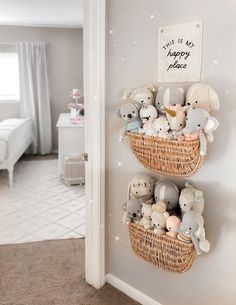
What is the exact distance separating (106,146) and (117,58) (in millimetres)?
524

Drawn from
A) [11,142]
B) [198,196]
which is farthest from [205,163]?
[11,142]

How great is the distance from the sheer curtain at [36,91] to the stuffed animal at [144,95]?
433cm

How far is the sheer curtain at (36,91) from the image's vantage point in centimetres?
551

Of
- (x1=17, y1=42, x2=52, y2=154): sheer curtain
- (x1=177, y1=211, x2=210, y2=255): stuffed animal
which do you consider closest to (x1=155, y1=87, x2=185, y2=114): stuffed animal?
(x1=177, y1=211, x2=210, y2=255): stuffed animal

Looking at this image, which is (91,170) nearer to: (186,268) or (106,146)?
(106,146)

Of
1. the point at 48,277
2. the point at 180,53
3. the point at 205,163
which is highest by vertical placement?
the point at 180,53

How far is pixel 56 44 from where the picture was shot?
222 inches

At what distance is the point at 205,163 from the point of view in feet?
4.87

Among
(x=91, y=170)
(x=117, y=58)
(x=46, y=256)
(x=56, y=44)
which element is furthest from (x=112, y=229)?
(x=56, y=44)

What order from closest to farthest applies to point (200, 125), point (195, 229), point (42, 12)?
point (200, 125)
point (195, 229)
point (42, 12)

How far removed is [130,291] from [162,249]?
0.63 metres

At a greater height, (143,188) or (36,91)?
(36,91)

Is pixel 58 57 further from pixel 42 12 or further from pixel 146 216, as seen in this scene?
pixel 146 216

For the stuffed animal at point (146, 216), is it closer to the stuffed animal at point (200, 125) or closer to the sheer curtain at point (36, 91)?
the stuffed animal at point (200, 125)
